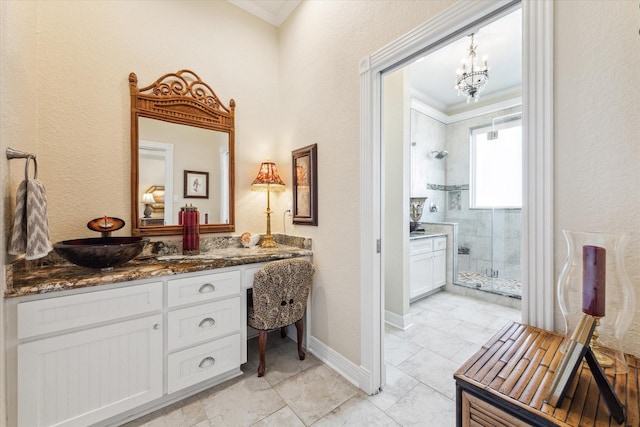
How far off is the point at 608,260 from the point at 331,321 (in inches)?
66.0

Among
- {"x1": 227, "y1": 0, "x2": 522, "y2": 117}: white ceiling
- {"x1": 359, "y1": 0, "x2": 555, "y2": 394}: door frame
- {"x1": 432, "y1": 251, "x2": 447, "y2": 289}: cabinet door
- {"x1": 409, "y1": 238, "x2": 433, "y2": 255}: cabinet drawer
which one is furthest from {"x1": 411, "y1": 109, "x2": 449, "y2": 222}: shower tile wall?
{"x1": 359, "y1": 0, "x2": 555, "y2": 394}: door frame

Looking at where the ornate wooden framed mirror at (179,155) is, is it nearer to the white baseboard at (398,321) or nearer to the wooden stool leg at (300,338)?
the wooden stool leg at (300,338)

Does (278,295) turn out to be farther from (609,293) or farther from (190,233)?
(609,293)

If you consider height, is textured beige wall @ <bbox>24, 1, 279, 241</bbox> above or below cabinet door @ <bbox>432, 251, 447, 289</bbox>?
above

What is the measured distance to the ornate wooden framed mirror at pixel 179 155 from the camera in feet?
6.56

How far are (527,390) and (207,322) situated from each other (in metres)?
1.70

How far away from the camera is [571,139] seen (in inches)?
37.8

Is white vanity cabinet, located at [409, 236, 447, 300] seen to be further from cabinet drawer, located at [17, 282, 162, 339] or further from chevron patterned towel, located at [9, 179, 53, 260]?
chevron patterned towel, located at [9, 179, 53, 260]

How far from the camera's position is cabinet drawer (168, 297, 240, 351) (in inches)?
64.0

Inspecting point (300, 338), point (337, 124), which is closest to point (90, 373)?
point (300, 338)

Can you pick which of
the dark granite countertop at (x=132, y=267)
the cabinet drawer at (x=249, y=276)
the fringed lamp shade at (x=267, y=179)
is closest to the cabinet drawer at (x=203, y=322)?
the cabinet drawer at (x=249, y=276)

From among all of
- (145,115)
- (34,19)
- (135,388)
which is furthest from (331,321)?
(34,19)

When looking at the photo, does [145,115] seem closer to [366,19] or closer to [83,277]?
[83,277]

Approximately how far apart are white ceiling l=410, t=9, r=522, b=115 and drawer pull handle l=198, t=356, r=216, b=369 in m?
2.90
